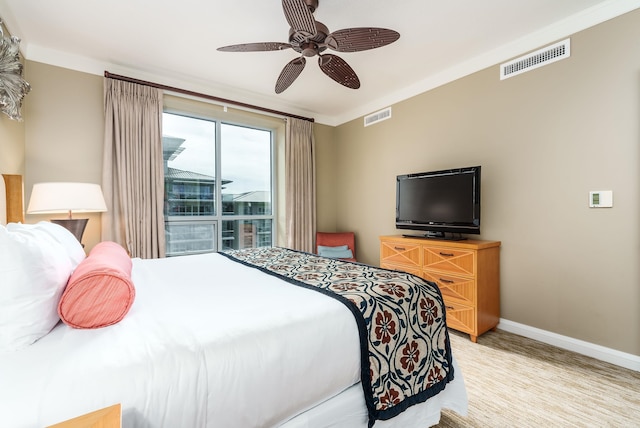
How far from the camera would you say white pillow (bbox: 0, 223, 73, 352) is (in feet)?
2.83

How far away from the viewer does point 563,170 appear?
8.09ft

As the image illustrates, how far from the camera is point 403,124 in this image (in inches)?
150

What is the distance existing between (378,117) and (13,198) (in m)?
3.84

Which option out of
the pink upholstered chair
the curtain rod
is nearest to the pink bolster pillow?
the curtain rod

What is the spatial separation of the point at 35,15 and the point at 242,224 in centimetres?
281

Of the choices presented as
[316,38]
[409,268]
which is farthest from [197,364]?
[409,268]

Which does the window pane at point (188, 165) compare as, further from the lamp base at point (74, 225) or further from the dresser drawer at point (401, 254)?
the dresser drawer at point (401, 254)

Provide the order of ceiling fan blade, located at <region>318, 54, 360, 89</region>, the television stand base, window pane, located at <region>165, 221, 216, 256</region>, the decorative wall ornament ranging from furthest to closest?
window pane, located at <region>165, 221, 216, 256</region> → the television stand base → ceiling fan blade, located at <region>318, 54, 360, 89</region> → the decorative wall ornament

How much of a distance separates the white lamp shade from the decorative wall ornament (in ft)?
1.87

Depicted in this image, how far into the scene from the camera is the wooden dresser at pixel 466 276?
8.53 feet

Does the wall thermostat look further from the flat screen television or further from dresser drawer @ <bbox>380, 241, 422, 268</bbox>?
dresser drawer @ <bbox>380, 241, 422, 268</bbox>

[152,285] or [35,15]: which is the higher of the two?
[35,15]

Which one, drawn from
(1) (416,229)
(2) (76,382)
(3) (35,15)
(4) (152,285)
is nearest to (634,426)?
(1) (416,229)

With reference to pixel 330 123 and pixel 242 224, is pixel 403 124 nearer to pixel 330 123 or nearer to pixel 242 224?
pixel 330 123
